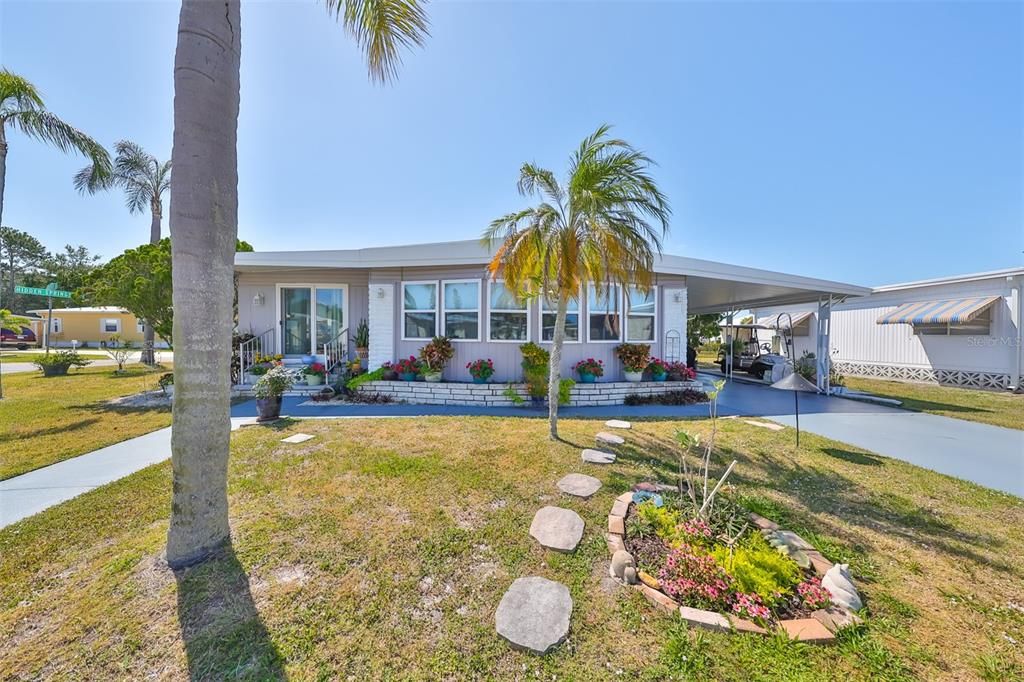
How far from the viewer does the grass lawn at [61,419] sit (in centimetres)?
465

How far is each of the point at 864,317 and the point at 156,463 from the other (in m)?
21.8

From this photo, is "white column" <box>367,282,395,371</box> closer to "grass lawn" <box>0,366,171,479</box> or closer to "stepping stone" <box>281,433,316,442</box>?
"stepping stone" <box>281,433,316,442</box>

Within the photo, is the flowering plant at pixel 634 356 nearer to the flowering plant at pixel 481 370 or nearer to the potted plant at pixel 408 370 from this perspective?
the flowering plant at pixel 481 370

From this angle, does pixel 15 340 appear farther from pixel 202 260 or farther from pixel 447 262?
pixel 202 260

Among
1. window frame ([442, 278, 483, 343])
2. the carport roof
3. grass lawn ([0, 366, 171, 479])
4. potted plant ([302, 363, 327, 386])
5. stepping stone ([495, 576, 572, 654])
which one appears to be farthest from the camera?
potted plant ([302, 363, 327, 386])

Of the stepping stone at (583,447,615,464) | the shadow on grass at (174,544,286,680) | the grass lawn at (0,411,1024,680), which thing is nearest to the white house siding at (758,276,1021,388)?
the grass lawn at (0,411,1024,680)

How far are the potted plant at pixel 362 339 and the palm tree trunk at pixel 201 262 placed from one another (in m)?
7.47

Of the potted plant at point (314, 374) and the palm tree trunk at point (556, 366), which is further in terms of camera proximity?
the potted plant at point (314, 374)

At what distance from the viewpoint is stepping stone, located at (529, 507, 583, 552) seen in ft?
9.22

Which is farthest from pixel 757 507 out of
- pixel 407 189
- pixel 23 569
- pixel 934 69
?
pixel 934 69

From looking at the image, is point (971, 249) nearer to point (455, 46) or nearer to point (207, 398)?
point (455, 46)

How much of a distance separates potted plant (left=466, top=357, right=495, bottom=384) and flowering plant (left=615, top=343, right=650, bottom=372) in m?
3.33

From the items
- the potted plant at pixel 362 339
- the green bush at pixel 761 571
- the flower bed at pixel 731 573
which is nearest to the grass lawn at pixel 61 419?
the potted plant at pixel 362 339

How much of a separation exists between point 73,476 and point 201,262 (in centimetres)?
387
